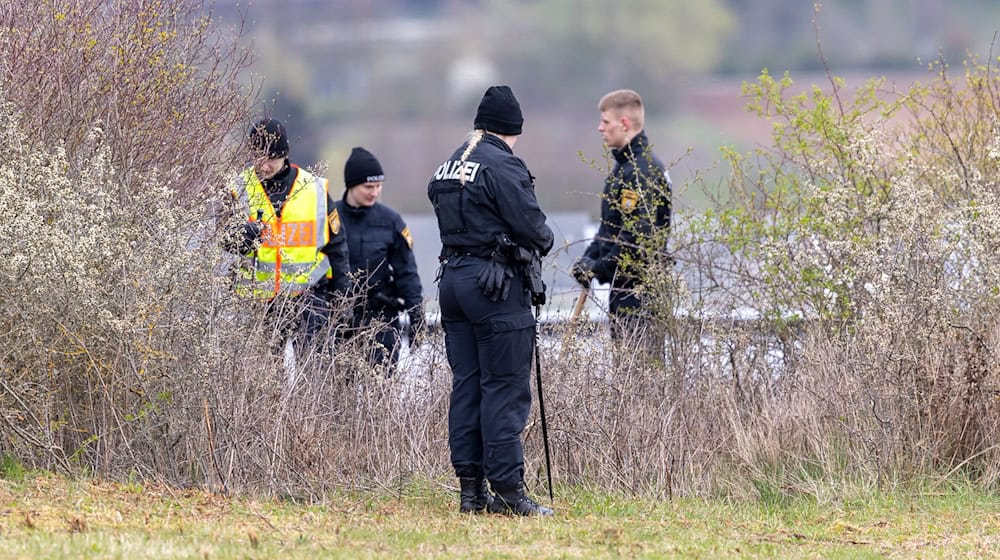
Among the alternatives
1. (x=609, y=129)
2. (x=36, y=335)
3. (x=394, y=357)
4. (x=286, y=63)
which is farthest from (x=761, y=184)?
(x=286, y=63)

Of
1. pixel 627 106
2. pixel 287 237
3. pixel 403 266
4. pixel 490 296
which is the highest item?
pixel 627 106

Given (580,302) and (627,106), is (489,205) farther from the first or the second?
(627,106)

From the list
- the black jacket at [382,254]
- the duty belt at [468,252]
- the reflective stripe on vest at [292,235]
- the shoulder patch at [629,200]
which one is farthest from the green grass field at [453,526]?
the black jacket at [382,254]

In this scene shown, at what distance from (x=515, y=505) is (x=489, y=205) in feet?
5.04

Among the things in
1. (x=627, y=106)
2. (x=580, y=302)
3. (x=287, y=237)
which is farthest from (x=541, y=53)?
(x=287, y=237)

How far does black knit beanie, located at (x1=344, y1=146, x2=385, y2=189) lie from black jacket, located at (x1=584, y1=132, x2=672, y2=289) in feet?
5.40

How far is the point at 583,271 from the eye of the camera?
9.13 metres

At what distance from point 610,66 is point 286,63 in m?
6.81

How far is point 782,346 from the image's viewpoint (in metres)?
9.31

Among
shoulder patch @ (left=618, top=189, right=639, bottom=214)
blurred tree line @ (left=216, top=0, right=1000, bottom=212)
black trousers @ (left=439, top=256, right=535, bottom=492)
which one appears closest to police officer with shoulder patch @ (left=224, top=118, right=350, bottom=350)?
black trousers @ (left=439, top=256, right=535, bottom=492)

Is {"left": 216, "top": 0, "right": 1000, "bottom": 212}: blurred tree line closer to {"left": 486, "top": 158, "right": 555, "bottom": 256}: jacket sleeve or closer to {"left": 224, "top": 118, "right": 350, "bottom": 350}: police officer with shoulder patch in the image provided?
{"left": 224, "top": 118, "right": 350, "bottom": 350}: police officer with shoulder patch

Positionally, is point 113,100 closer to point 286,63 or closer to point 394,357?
point 394,357

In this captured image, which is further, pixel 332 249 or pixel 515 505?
pixel 332 249

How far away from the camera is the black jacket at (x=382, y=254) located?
32.4 ft
